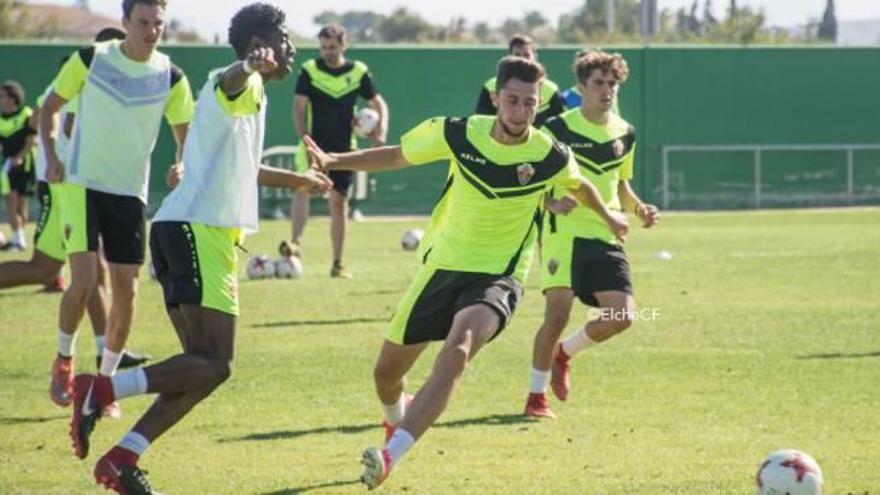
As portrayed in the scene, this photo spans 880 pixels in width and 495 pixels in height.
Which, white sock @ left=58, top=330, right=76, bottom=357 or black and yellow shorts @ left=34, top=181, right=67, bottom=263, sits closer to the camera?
white sock @ left=58, top=330, right=76, bottom=357

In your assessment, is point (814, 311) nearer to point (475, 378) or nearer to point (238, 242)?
point (475, 378)

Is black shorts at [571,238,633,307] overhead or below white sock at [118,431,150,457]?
overhead

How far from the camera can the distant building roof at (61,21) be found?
45438mm

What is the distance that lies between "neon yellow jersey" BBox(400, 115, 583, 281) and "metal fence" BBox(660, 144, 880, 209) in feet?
90.2

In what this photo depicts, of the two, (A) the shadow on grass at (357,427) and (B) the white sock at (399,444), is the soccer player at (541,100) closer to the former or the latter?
(A) the shadow on grass at (357,427)

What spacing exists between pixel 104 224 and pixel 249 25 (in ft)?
9.06

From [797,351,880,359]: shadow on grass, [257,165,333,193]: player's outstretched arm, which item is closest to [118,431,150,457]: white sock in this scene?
[257,165,333,193]: player's outstretched arm

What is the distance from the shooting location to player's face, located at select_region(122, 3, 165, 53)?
34.1ft

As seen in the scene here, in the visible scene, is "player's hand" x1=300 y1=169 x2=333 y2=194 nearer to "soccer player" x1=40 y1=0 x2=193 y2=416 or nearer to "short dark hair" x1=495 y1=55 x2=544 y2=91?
"short dark hair" x1=495 y1=55 x2=544 y2=91

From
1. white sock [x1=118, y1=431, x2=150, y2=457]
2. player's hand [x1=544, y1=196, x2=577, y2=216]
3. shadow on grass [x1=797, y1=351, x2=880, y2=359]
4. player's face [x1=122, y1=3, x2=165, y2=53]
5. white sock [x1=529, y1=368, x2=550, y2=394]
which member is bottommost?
shadow on grass [x1=797, y1=351, x2=880, y2=359]

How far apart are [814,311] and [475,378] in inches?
192

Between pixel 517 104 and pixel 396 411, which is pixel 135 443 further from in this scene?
pixel 517 104

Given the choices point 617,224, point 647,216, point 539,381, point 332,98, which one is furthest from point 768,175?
point 617,224

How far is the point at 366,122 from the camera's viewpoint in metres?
20.7
